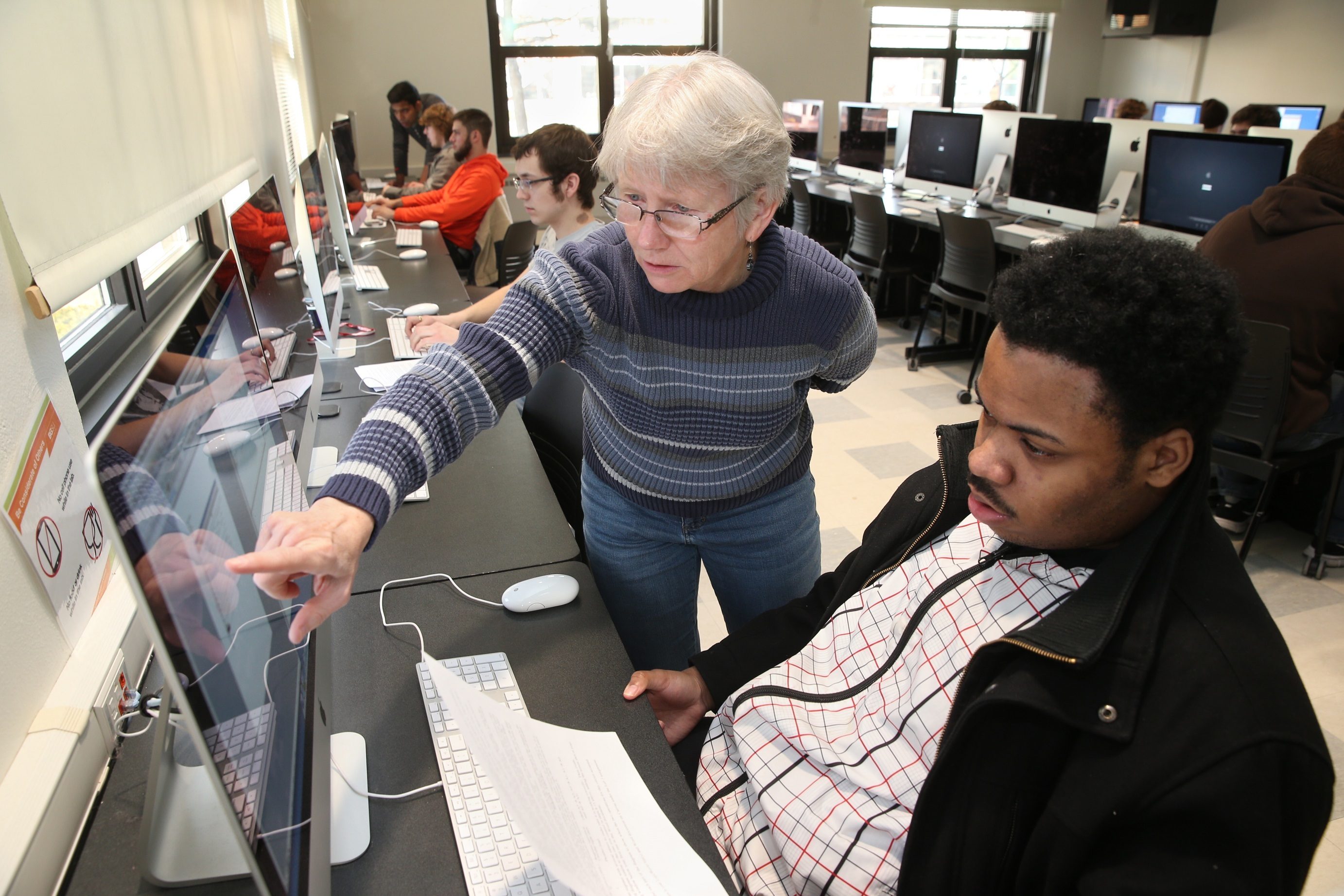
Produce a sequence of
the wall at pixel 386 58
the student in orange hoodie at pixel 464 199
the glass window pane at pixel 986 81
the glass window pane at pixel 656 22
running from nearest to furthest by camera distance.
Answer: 1. the student in orange hoodie at pixel 464 199
2. the wall at pixel 386 58
3. the glass window pane at pixel 656 22
4. the glass window pane at pixel 986 81

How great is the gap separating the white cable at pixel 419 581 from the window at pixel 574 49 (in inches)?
275

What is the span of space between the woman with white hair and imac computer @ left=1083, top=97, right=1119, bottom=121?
9.70m

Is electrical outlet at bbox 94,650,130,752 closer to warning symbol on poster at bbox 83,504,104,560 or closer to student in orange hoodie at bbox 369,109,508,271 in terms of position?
warning symbol on poster at bbox 83,504,104,560

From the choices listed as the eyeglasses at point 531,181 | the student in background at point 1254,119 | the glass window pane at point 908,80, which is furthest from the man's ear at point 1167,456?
the glass window pane at point 908,80

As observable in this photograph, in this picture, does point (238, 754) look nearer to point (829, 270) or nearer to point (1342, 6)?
point (829, 270)

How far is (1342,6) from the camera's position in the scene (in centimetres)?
726

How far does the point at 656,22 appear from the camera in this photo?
7.76m

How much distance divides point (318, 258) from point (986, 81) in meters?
9.12

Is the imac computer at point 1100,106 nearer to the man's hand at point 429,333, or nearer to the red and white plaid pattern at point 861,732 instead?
the man's hand at point 429,333

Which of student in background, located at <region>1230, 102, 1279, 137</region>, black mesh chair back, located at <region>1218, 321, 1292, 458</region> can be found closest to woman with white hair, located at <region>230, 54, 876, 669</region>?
black mesh chair back, located at <region>1218, 321, 1292, 458</region>

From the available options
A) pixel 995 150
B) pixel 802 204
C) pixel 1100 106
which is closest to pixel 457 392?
pixel 995 150

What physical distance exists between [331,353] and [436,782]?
1.69 metres

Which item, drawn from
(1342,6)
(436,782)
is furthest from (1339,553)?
(1342,6)

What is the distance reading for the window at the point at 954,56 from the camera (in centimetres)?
864
